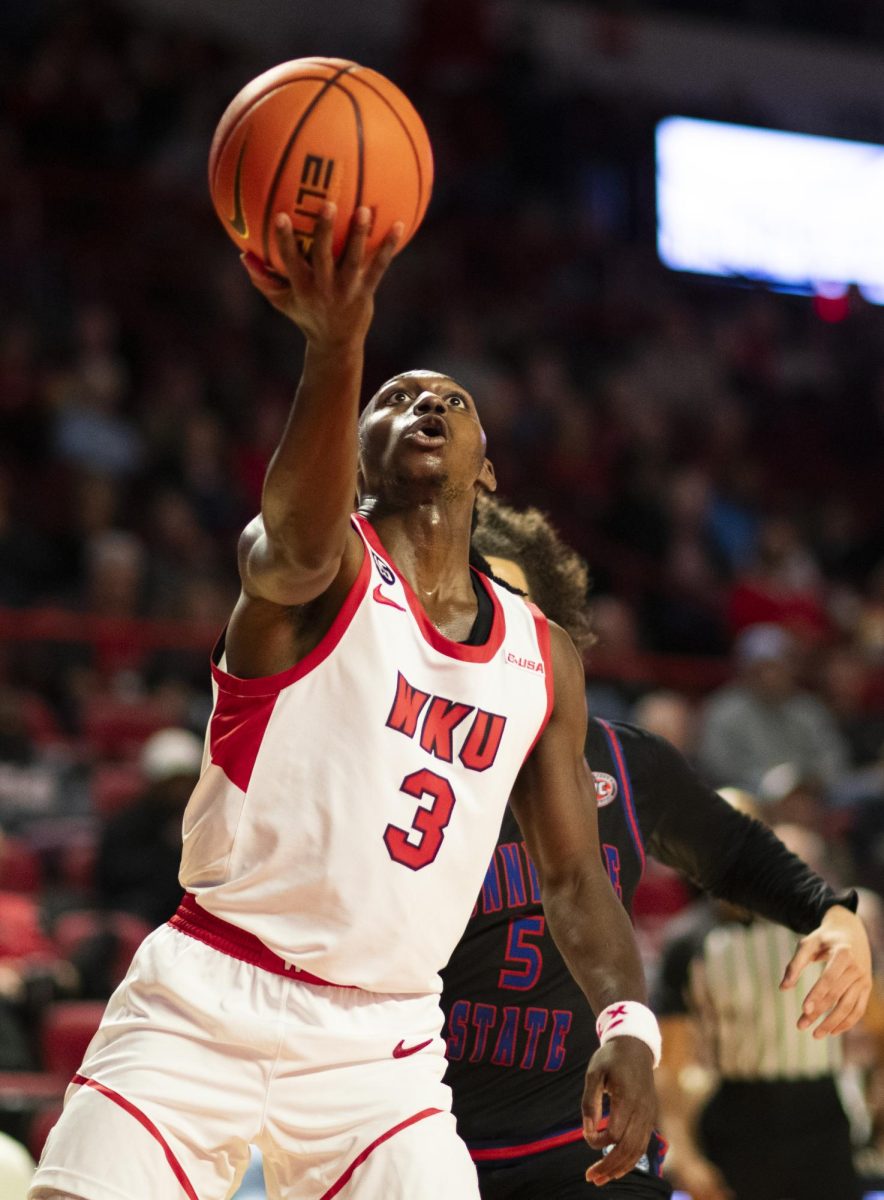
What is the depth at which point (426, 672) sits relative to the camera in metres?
2.85

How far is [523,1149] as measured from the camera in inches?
133

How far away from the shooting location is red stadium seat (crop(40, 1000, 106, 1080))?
6184 millimetres

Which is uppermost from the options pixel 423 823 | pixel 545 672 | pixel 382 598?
pixel 382 598

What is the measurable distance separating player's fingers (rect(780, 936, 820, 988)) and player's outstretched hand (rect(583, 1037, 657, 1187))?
0.64 metres

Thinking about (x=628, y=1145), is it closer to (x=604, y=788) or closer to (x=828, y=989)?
(x=828, y=989)

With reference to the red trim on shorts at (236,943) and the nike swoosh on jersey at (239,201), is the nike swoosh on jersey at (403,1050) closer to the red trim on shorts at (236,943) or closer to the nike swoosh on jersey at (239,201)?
the red trim on shorts at (236,943)

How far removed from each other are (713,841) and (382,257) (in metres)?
1.86

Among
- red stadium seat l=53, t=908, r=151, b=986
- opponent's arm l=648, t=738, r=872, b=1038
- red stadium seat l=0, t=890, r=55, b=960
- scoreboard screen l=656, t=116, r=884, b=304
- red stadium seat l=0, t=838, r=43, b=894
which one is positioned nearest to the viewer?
opponent's arm l=648, t=738, r=872, b=1038

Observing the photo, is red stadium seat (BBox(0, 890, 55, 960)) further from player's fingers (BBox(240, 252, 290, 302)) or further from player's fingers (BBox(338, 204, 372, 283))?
player's fingers (BBox(338, 204, 372, 283))

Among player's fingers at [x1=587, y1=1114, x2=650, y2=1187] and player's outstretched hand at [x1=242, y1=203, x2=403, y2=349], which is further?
player's fingers at [x1=587, y1=1114, x2=650, y2=1187]

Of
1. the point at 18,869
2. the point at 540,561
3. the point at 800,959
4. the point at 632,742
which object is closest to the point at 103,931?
the point at 18,869

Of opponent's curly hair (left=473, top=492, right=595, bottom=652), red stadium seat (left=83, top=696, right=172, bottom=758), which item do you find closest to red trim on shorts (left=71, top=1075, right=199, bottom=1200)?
opponent's curly hair (left=473, top=492, right=595, bottom=652)

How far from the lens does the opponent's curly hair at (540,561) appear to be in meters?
4.12

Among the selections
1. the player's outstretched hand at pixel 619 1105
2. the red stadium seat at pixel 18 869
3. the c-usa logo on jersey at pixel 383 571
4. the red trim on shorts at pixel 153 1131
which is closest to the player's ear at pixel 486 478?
the c-usa logo on jersey at pixel 383 571
